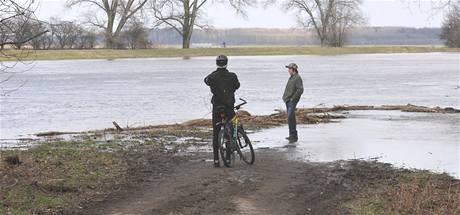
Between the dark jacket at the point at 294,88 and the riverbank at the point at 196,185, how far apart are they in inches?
66.5

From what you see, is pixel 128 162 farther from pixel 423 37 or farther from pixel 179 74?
pixel 423 37

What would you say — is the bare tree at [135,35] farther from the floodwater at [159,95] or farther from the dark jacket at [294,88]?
the dark jacket at [294,88]

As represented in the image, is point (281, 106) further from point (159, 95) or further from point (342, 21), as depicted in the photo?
point (342, 21)

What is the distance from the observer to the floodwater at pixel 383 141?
11.9 meters

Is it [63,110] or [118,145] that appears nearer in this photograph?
[118,145]

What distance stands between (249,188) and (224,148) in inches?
65.4

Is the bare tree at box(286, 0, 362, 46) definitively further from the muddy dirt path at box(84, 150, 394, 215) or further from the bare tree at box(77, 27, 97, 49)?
the muddy dirt path at box(84, 150, 394, 215)

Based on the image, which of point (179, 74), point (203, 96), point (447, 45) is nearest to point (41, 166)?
point (203, 96)

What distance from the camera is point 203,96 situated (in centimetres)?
2877

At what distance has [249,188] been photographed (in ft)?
29.9

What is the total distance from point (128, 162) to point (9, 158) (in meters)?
1.82

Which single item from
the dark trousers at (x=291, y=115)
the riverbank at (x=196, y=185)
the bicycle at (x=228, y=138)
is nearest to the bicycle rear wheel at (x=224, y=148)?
the bicycle at (x=228, y=138)

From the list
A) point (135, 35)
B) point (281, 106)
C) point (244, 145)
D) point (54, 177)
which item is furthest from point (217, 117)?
point (135, 35)

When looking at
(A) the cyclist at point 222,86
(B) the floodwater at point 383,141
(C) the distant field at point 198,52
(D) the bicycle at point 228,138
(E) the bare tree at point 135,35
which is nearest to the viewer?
(A) the cyclist at point 222,86
